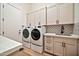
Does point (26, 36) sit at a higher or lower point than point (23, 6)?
lower

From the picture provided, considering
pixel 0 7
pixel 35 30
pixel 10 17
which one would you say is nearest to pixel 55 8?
pixel 35 30

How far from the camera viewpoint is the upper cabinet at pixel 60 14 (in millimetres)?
1549

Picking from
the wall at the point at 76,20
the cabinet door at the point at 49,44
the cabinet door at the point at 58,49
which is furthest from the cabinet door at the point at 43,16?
the wall at the point at 76,20

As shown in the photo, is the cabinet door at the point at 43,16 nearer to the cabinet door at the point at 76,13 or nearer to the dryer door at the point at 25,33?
the dryer door at the point at 25,33

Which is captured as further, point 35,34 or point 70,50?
point 35,34

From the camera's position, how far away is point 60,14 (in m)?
1.67

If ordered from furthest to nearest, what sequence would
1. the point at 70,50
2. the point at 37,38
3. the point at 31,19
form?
the point at 37,38, the point at 31,19, the point at 70,50

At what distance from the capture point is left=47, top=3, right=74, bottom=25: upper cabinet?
A: 155 cm

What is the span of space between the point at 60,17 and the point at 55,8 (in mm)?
209

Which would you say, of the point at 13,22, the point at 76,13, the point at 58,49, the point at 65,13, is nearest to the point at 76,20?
the point at 76,13

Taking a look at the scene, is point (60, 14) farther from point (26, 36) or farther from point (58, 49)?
point (26, 36)

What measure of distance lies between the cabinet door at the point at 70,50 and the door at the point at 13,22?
0.83m

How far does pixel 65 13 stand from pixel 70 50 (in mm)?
682

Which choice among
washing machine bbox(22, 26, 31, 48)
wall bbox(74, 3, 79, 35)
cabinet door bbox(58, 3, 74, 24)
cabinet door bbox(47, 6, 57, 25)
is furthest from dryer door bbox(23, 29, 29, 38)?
wall bbox(74, 3, 79, 35)
